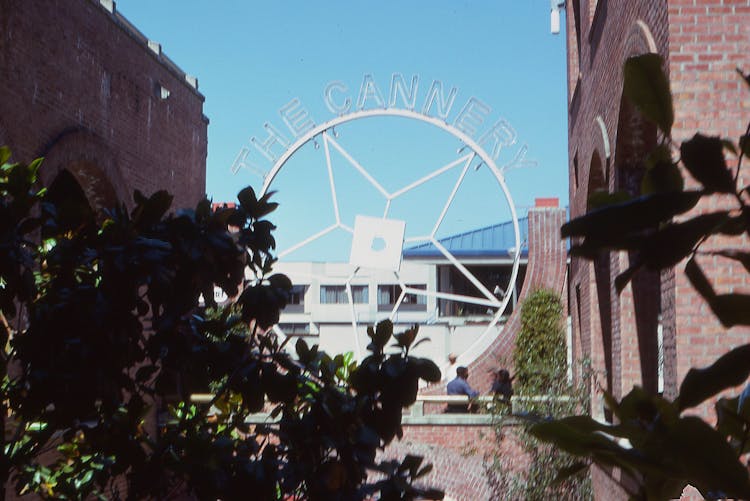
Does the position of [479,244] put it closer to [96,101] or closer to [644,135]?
[96,101]

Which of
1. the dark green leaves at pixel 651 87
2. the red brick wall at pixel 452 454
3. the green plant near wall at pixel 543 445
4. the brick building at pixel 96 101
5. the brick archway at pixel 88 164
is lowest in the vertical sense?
the red brick wall at pixel 452 454

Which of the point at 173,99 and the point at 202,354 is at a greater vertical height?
the point at 173,99

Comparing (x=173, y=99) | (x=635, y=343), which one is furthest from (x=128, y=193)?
(x=635, y=343)

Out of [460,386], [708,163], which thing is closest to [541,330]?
[460,386]

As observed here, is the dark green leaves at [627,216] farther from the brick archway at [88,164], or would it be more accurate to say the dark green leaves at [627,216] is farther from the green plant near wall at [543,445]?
the brick archway at [88,164]

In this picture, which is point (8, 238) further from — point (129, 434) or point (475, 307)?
point (475, 307)

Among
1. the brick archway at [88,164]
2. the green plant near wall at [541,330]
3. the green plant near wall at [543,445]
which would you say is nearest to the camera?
the green plant near wall at [543,445]

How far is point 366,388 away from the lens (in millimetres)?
2965

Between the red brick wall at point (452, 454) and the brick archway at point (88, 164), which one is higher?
the brick archway at point (88, 164)

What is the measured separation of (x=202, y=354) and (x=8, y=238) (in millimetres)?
688

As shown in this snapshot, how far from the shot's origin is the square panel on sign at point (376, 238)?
2070 cm

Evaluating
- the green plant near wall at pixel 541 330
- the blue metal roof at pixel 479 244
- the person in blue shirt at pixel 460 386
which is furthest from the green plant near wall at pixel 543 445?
the blue metal roof at pixel 479 244

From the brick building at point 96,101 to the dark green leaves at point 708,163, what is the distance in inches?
344

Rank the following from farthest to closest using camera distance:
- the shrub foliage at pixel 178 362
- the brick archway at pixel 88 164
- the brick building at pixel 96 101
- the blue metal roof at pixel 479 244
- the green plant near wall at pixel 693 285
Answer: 1. the blue metal roof at pixel 479 244
2. the brick archway at pixel 88 164
3. the brick building at pixel 96 101
4. the shrub foliage at pixel 178 362
5. the green plant near wall at pixel 693 285
